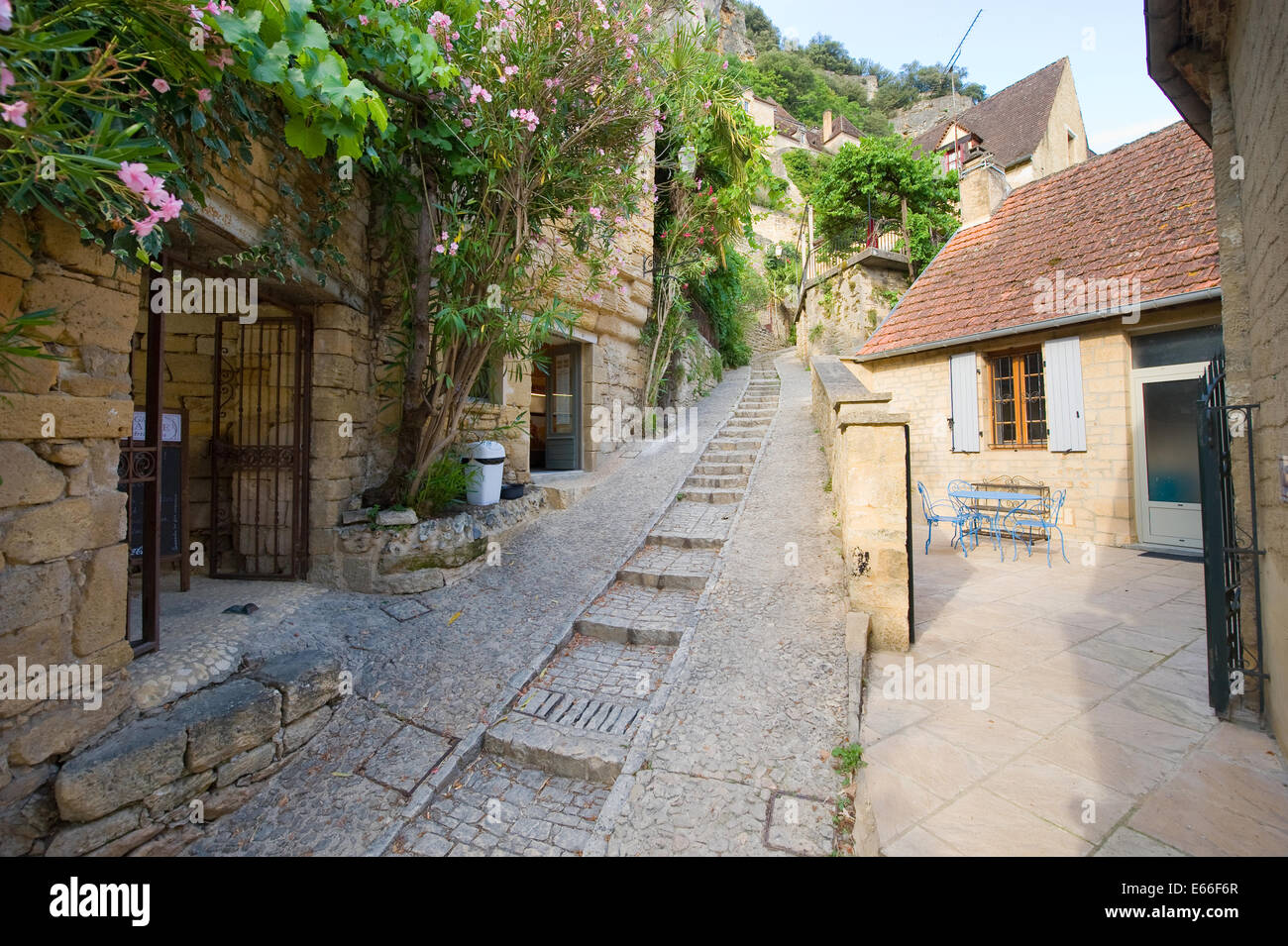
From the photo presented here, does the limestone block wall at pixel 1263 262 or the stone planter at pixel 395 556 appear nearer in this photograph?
the limestone block wall at pixel 1263 262

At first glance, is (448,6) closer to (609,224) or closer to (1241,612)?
(609,224)

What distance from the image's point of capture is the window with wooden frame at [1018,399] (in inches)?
315

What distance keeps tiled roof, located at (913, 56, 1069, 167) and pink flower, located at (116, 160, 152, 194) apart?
2240 cm

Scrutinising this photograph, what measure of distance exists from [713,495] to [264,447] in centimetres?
443

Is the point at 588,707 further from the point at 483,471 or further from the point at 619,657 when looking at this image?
the point at 483,471

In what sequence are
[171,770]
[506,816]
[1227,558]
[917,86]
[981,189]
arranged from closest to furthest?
[171,770] → [506,816] → [1227,558] → [981,189] → [917,86]

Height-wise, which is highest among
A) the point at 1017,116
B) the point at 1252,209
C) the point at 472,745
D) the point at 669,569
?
the point at 1017,116

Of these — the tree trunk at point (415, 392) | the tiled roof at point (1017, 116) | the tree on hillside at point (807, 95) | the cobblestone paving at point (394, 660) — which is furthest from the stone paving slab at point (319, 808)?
the tree on hillside at point (807, 95)

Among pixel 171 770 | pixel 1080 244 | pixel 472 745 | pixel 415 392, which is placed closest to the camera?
pixel 171 770

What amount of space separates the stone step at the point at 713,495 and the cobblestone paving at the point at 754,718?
4.48ft

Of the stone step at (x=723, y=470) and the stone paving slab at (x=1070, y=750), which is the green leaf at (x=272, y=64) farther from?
the stone step at (x=723, y=470)

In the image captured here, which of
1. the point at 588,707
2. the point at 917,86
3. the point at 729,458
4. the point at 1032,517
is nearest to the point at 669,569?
the point at 588,707

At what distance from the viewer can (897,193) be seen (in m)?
14.6

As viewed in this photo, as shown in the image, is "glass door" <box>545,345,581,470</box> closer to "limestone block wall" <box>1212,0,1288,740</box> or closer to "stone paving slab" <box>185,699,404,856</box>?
"stone paving slab" <box>185,699,404,856</box>
